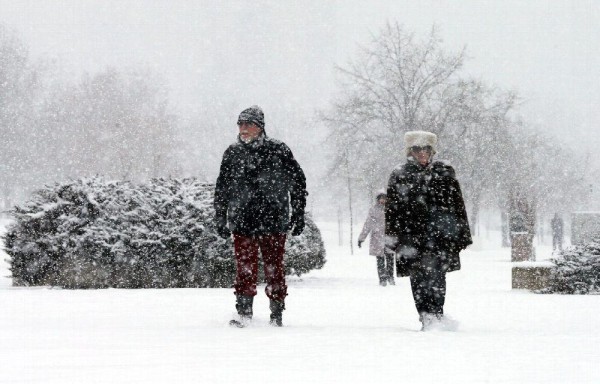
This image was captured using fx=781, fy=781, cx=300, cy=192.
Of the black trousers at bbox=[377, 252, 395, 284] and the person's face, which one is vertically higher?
the person's face

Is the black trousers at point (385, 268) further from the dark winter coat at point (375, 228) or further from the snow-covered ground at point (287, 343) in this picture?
the snow-covered ground at point (287, 343)

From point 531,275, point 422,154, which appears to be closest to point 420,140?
point 422,154

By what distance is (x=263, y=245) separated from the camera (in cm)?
634

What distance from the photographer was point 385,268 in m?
13.7

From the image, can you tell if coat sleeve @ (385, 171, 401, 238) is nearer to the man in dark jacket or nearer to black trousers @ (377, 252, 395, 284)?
the man in dark jacket

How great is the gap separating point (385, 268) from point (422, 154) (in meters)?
7.30

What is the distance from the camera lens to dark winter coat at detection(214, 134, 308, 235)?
20.6 feet

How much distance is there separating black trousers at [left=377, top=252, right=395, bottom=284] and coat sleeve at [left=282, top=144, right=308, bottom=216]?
7.28 metres

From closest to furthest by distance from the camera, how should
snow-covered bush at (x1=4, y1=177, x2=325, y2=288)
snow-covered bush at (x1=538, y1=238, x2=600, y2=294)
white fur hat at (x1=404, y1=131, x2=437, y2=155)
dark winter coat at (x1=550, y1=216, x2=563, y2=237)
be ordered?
A: white fur hat at (x1=404, y1=131, x2=437, y2=155)
snow-covered bush at (x1=4, y1=177, x2=325, y2=288)
snow-covered bush at (x1=538, y1=238, x2=600, y2=294)
dark winter coat at (x1=550, y1=216, x2=563, y2=237)

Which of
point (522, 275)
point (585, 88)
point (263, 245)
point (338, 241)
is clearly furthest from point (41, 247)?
point (585, 88)

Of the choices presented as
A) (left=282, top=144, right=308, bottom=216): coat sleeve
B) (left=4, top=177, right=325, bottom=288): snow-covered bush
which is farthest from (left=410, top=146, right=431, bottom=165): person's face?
(left=4, top=177, right=325, bottom=288): snow-covered bush

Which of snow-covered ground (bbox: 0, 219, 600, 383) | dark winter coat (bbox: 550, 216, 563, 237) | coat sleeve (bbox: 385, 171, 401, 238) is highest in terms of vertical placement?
dark winter coat (bbox: 550, 216, 563, 237)

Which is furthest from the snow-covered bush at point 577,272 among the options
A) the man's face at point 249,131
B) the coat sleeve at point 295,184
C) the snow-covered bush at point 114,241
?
the man's face at point 249,131

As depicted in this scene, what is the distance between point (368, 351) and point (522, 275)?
27.1 feet
